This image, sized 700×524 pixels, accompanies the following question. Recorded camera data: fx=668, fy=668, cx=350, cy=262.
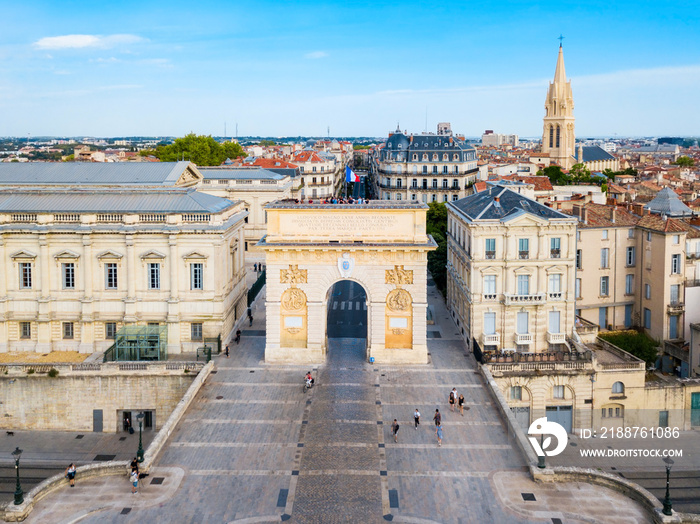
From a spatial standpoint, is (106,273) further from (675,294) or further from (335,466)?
(675,294)

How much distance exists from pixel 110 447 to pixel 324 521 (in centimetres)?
2036

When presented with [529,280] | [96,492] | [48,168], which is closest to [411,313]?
[529,280]

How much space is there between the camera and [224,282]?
49156 mm

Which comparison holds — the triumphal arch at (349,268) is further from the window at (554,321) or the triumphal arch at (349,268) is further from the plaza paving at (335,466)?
the window at (554,321)

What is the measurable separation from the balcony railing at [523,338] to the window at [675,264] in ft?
53.0

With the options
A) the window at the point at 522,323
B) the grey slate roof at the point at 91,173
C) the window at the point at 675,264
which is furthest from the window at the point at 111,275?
the window at the point at 675,264

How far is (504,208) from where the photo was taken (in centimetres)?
4909

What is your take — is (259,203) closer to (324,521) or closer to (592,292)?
(592,292)

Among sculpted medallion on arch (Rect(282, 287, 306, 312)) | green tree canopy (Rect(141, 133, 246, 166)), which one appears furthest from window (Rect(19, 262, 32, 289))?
green tree canopy (Rect(141, 133, 246, 166))

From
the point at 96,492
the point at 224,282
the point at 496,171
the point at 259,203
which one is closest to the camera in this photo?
the point at 96,492

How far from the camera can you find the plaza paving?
27812 mm

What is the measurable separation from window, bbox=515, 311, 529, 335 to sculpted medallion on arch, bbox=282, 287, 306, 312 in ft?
50.8

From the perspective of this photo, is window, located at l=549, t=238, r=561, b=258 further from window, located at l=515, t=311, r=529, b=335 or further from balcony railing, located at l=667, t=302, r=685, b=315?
balcony railing, located at l=667, t=302, r=685, b=315

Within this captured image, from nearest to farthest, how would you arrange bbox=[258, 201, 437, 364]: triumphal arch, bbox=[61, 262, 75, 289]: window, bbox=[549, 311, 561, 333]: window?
bbox=[258, 201, 437, 364]: triumphal arch, bbox=[61, 262, 75, 289]: window, bbox=[549, 311, 561, 333]: window
